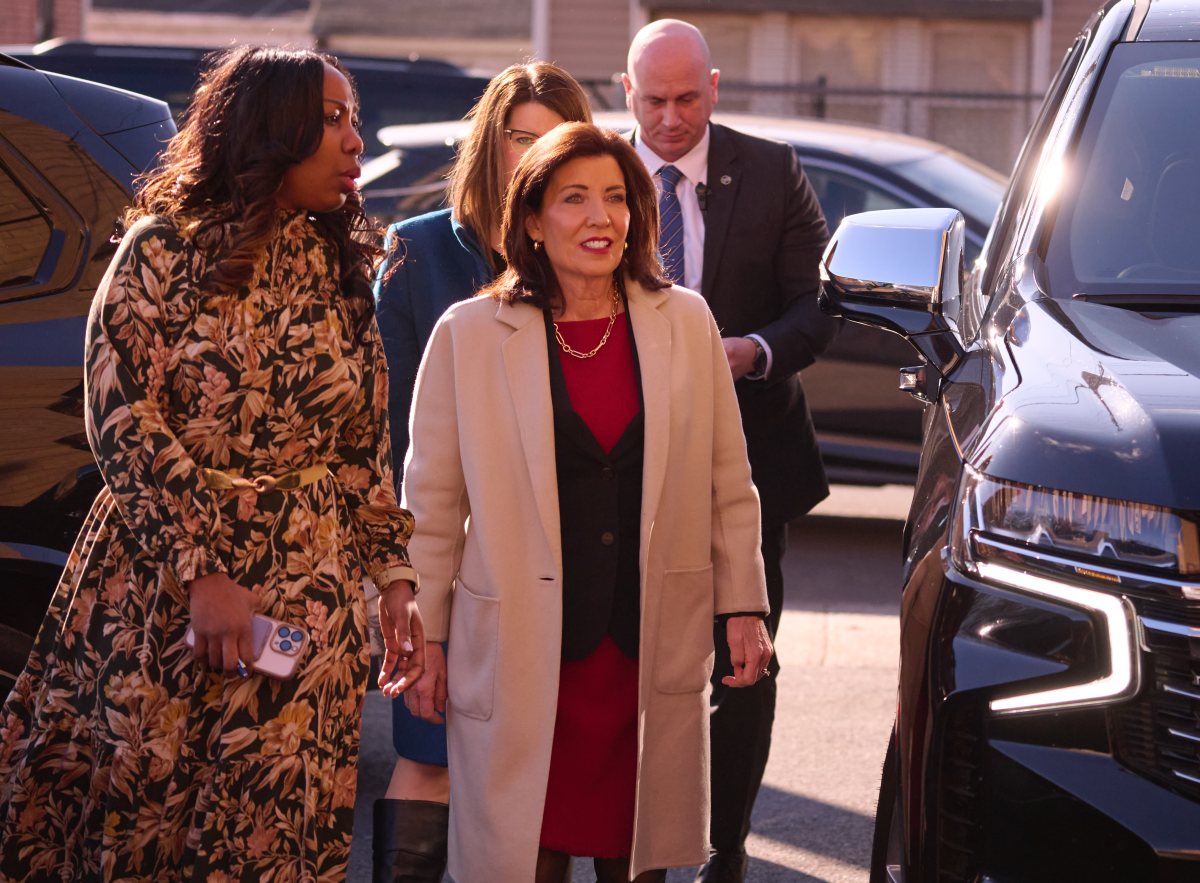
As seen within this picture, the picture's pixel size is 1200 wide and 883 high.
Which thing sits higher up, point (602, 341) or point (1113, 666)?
point (602, 341)

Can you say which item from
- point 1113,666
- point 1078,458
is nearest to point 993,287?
point 1078,458

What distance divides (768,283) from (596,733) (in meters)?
1.64

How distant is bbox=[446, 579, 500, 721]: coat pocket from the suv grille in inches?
50.5

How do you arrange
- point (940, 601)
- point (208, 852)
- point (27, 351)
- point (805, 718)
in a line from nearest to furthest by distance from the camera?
point (940, 601), point (208, 852), point (27, 351), point (805, 718)

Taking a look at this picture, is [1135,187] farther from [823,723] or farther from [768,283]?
[823,723]

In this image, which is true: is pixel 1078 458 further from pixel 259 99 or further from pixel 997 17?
pixel 997 17

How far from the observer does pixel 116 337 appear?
303 cm

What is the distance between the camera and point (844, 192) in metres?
9.12

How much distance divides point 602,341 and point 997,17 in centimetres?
1974

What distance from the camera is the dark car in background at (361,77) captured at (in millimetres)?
11242

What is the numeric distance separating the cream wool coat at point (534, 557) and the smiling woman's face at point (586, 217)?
0.41 ft

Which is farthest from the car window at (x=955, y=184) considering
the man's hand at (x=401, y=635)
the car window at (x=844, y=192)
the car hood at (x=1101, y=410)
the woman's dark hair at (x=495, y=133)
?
the man's hand at (x=401, y=635)

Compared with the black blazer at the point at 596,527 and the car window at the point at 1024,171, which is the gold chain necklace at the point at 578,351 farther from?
the car window at the point at 1024,171

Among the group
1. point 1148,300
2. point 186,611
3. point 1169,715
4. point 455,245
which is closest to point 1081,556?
point 1169,715
